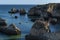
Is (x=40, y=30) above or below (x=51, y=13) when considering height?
above

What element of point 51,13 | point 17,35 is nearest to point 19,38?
point 17,35

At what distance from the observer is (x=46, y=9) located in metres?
52.2

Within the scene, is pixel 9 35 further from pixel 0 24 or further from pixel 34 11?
pixel 34 11

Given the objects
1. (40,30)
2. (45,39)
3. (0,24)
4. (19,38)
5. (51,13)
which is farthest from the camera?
(51,13)

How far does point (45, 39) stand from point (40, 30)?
15.2 feet

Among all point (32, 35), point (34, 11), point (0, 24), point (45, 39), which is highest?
point (45, 39)

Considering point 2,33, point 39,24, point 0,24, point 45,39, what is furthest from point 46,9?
point 45,39

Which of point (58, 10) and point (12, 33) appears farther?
point (58, 10)

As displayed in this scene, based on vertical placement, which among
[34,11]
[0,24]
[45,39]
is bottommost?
[34,11]

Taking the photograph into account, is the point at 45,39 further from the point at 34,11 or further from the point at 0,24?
the point at 34,11

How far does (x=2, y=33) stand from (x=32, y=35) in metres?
6.71

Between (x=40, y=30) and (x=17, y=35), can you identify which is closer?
(x=40, y=30)

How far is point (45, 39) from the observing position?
692 inches

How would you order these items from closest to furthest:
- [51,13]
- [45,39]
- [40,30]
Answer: [45,39] < [40,30] < [51,13]
